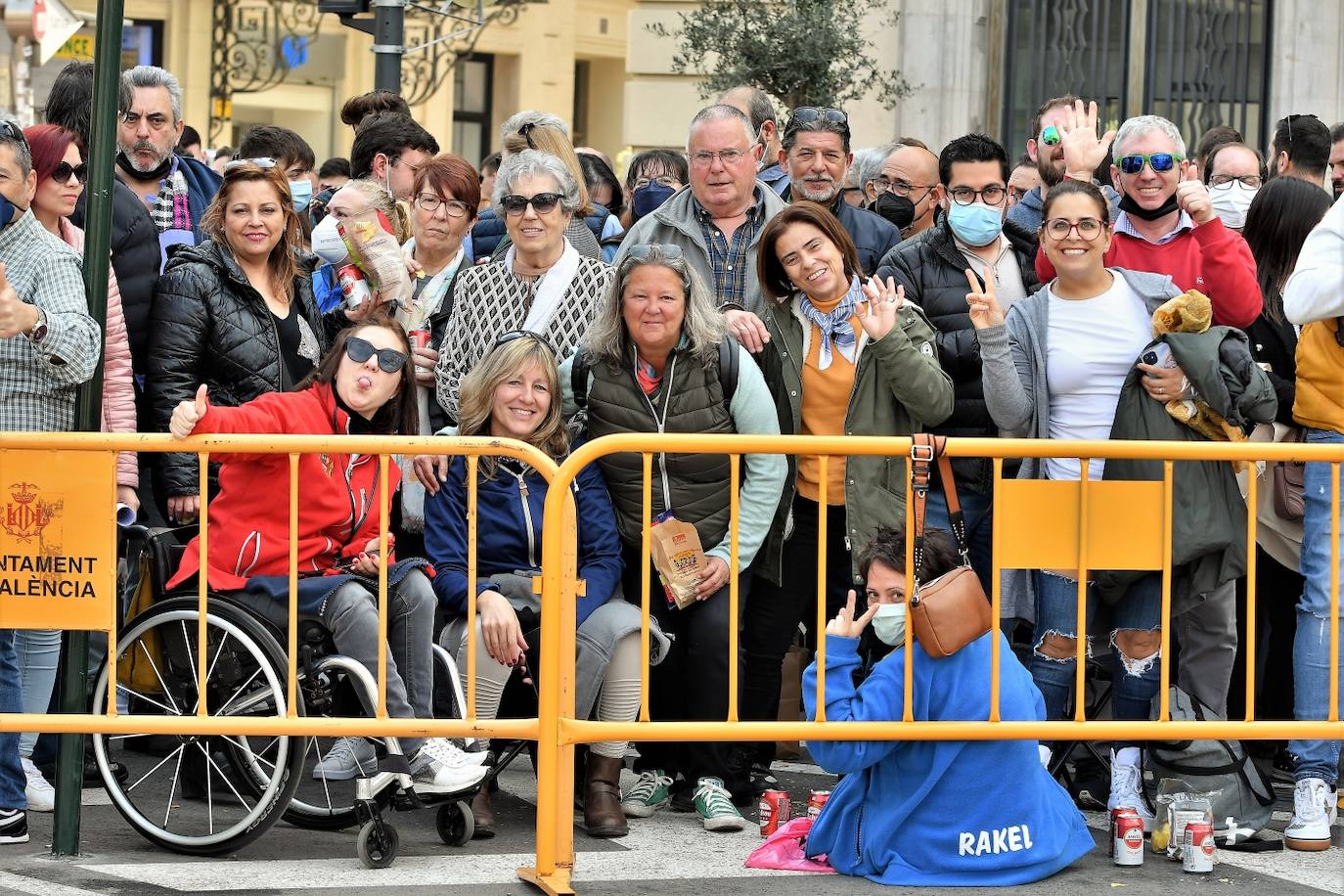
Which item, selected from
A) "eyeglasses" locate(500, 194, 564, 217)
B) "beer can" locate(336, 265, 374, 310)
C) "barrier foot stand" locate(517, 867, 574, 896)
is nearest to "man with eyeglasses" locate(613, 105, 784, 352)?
"eyeglasses" locate(500, 194, 564, 217)

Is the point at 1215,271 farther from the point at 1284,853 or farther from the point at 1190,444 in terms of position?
the point at 1284,853

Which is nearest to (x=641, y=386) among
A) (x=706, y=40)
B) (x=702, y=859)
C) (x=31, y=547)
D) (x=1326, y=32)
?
(x=702, y=859)

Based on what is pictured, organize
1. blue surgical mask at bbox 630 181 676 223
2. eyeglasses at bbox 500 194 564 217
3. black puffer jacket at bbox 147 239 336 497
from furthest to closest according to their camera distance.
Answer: blue surgical mask at bbox 630 181 676 223, eyeglasses at bbox 500 194 564 217, black puffer jacket at bbox 147 239 336 497

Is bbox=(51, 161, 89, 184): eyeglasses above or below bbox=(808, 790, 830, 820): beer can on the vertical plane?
above

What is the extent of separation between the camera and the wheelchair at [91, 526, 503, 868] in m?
6.14

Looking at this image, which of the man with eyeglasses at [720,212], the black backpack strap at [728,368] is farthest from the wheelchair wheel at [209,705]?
the man with eyeglasses at [720,212]

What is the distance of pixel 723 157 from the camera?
25.0 ft

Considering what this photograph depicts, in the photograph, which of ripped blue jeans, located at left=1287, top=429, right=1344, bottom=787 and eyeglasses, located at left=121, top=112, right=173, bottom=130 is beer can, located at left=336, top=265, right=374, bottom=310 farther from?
ripped blue jeans, located at left=1287, top=429, right=1344, bottom=787

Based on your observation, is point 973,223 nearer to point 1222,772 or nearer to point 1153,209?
point 1153,209

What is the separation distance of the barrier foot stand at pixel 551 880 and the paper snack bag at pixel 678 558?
3.58ft

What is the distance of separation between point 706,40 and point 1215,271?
8695 mm

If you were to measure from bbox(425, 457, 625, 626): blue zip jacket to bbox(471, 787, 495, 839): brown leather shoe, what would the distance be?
62cm

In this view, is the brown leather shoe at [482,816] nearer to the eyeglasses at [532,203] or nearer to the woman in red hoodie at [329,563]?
the woman in red hoodie at [329,563]

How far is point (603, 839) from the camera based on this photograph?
6570 mm
